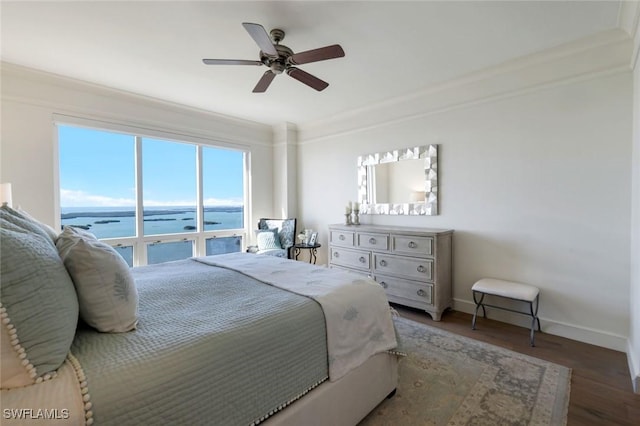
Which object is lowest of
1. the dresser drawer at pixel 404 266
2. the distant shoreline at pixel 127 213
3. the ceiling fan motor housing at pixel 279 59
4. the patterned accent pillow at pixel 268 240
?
the dresser drawer at pixel 404 266

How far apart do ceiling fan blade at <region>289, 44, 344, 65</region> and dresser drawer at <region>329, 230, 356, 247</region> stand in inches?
86.8

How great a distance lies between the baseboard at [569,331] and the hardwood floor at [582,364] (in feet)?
0.18

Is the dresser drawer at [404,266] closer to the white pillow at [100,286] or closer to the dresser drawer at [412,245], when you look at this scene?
the dresser drawer at [412,245]

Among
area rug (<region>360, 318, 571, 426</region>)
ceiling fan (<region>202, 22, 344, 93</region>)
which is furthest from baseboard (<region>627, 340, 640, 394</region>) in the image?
ceiling fan (<region>202, 22, 344, 93</region>)

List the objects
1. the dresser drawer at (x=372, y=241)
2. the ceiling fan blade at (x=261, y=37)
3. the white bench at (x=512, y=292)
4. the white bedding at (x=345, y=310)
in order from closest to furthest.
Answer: the white bedding at (x=345, y=310) → the ceiling fan blade at (x=261, y=37) → the white bench at (x=512, y=292) → the dresser drawer at (x=372, y=241)

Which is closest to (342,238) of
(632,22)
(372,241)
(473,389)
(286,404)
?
(372,241)

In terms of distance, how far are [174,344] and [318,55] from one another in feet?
6.91

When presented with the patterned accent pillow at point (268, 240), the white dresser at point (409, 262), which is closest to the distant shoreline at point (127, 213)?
the patterned accent pillow at point (268, 240)

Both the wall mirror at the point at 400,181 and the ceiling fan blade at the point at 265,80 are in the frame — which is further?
the wall mirror at the point at 400,181

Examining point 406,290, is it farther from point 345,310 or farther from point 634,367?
point 345,310

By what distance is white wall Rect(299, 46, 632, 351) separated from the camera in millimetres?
2463

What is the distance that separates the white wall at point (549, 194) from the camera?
2.46m

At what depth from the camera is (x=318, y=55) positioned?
85.7 inches

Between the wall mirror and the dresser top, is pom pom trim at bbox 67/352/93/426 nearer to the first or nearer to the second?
the dresser top
